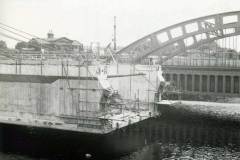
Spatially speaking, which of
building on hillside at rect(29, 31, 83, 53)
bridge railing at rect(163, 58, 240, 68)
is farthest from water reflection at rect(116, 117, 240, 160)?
building on hillside at rect(29, 31, 83, 53)

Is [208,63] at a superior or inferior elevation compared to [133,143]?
superior

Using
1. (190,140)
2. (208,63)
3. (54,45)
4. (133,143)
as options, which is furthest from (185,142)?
(54,45)

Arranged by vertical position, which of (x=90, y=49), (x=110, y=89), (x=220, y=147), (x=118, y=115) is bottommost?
(x=220, y=147)

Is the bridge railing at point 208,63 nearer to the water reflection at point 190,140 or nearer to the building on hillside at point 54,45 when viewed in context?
the water reflection at point 190,140

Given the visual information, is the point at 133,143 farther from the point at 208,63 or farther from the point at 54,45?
the point at 54,45

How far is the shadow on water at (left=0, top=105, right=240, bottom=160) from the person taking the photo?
2864 cm

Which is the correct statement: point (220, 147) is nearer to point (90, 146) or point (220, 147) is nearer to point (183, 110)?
point (90, 146)

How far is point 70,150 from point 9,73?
34.7 feet

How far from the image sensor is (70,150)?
2891 cm

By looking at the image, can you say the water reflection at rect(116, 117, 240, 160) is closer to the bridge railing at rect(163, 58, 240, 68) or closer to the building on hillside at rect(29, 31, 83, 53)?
the bridge railing at rect(163, 58, 240, 68)

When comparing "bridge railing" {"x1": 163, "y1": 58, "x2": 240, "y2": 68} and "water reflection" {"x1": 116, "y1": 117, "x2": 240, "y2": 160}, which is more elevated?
"bridge railing" {"x1": 163, "y1": 58, "x2": 240, "y2": 68}

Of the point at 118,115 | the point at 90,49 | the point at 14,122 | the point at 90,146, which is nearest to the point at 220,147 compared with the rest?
the point at 118,115

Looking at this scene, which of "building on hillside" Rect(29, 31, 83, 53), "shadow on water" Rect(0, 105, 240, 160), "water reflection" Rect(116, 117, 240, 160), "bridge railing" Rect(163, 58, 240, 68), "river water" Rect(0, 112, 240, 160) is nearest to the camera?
"river water" Rect(0, 112, 240, 160)

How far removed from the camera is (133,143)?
107 ft
